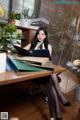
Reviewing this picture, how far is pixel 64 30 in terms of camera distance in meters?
3.62

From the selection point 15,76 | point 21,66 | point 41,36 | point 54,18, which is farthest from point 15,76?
point 54,18

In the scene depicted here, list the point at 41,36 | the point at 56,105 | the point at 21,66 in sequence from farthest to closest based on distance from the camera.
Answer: the point at 41,36
the point at 56,105
the point at 21,66

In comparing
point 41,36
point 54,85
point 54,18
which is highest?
point 54,18

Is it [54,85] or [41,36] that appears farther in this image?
[41,36]

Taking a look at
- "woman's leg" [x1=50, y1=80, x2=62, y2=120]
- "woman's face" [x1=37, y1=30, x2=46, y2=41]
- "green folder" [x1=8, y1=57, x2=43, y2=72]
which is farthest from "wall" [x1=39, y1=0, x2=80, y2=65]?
"green folder" [x1=8, y1=57, x2=43, y2=72]

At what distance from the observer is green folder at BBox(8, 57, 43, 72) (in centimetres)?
172

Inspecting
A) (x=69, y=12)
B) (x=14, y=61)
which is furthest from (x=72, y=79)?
(x=14, y=61)

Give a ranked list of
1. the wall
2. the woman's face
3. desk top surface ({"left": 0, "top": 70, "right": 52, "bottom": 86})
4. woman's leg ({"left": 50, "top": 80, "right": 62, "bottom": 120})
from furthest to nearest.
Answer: the wall
the woman's face
woman's leg ({"left": 50, "top": 80, "right": 62, "bottom": 120})
desk top surface ({"left": 0, "top": 70, "right": 52, "bottom": 86})

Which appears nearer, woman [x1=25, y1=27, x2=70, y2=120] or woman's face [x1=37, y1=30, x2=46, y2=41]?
woman [x1=25, y1=27, x2=70, y2=120]

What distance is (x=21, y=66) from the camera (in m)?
1.75

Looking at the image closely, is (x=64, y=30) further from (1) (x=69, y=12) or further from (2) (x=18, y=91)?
(2) (x=18, y=91)

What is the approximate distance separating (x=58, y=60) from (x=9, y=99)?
→ 1.38m

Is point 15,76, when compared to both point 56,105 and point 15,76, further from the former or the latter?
point 56,105

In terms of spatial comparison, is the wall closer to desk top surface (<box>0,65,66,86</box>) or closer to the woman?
the woman
